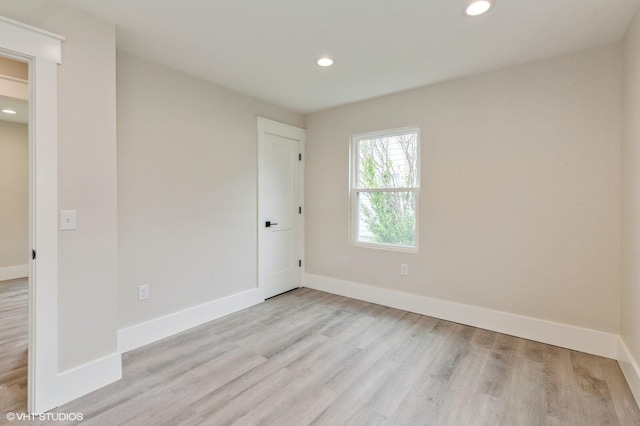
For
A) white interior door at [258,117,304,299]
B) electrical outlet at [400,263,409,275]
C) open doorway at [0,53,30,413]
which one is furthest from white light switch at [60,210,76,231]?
electrical outlet at [400,263,409,275]

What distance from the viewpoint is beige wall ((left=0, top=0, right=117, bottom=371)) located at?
188 cm

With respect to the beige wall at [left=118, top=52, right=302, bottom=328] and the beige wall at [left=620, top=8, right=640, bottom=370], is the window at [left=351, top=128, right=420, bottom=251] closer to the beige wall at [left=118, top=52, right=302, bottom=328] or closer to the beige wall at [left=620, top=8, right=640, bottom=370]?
the beige wall at [left=118, top=52, right=302, bottom=328]

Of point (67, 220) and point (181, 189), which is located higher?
point (181, 189)

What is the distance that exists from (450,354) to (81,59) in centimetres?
349

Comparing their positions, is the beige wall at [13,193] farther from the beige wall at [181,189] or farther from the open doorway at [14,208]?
the beige wall at [181,189]

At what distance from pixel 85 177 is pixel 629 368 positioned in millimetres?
3928

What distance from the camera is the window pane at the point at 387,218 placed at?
3.52 m

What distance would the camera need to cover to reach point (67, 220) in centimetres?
191

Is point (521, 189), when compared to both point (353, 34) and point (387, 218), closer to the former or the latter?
point (387, 218)

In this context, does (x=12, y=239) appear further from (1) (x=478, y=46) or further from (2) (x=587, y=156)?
(2) (x=587, y=156)

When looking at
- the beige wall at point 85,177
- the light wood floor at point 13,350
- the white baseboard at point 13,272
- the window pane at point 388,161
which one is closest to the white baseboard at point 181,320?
the beige wall at point 85,177

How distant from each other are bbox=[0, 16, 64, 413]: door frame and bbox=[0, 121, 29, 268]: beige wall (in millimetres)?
4267

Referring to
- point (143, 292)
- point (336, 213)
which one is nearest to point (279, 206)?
point (336, 213)

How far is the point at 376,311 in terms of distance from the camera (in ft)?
11.4
